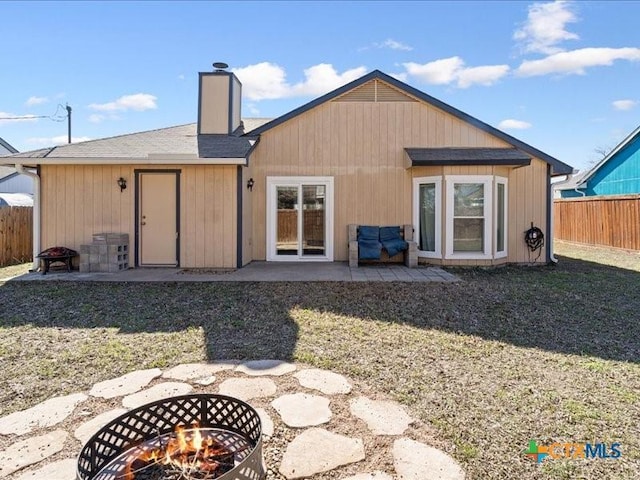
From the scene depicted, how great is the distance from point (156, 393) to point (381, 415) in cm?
168

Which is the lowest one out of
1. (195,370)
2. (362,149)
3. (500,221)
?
(195,370)

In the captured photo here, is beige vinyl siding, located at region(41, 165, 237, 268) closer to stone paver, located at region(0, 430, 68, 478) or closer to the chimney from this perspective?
the chimney

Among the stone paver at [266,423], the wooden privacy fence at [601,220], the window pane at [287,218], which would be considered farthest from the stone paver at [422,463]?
the wooden privacy fence at [601,220]

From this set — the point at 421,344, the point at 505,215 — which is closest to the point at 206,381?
the point at 421,344

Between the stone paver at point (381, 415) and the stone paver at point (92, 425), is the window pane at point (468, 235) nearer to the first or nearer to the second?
the stone paver at point (381, 415)

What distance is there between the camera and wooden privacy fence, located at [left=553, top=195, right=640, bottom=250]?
40.8 ft

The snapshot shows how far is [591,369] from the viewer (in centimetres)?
359

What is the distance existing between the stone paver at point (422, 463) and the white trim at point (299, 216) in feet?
23.7

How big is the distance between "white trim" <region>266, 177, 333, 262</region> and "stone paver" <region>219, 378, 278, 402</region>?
6.29m

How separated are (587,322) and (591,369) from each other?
5.74 feet

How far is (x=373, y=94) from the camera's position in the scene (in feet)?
31.4

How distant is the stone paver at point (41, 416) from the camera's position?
8.58ft

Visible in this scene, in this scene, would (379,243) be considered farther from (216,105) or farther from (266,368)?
(266,368)

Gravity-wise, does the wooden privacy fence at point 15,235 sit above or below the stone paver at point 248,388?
above
